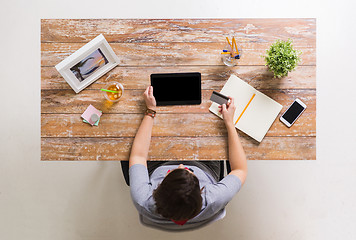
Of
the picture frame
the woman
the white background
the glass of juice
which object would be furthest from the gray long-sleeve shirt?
the white background

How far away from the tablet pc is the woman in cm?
5

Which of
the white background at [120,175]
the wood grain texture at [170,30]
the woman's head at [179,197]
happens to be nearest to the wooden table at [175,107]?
the wood grain texture at [170,30]

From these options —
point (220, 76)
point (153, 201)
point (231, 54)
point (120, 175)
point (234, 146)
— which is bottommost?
point (120, 175)

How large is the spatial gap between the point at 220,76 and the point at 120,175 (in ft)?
3.84

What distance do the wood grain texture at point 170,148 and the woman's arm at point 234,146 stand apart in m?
0.05

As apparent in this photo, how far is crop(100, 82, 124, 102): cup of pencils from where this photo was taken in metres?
1.36

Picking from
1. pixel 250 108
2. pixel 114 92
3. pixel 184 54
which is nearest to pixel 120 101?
pixel 114 92

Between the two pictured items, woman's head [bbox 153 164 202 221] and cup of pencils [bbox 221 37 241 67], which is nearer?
woman's head [bbox 153 164 202 221]

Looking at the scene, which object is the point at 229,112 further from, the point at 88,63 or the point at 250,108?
the point at 88,63

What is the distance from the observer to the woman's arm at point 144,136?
4.37 ft

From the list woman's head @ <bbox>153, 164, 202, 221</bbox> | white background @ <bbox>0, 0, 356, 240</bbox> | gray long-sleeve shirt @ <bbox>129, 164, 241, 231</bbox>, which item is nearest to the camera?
woman's head @ <bbox>153, 164, 202, 221</bbox>

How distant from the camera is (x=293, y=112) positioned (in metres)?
1.37

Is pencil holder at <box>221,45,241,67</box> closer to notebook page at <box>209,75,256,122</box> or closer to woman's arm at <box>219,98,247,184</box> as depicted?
notebook page at <box>209,75,256,122</box>

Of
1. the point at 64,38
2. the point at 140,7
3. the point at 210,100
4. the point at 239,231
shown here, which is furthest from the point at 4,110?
the point at 239,231
